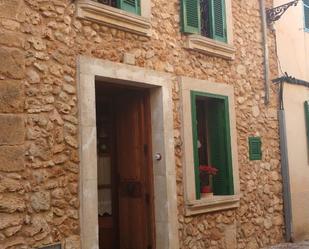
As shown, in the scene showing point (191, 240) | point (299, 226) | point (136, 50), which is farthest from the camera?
point (299, 226)

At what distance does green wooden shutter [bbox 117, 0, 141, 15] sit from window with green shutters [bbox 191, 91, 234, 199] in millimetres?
1711

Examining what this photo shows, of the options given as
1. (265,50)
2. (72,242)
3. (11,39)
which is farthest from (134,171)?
(265,50)

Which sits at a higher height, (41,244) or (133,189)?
(133,189)

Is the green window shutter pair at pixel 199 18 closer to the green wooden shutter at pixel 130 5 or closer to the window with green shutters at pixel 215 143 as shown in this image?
the green wooden shutter at pixel 130 5

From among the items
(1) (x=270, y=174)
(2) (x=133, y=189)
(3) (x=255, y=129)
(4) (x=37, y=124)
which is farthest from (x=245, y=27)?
(4) (x=37, y=124)

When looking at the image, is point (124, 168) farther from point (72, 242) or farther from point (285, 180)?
point (285, 180)

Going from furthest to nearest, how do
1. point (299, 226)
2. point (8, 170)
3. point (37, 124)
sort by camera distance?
1. point (299, 226)
2. point (37, 124)
3. point (8, 170)

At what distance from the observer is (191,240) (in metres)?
6.18

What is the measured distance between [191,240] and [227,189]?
118 cm

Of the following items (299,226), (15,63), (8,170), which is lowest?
(299,226)

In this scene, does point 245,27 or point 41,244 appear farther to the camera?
point 245,27

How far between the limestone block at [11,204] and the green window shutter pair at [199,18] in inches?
134

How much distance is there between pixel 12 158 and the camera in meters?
4.28

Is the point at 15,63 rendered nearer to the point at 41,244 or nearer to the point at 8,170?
the point at 8,170
